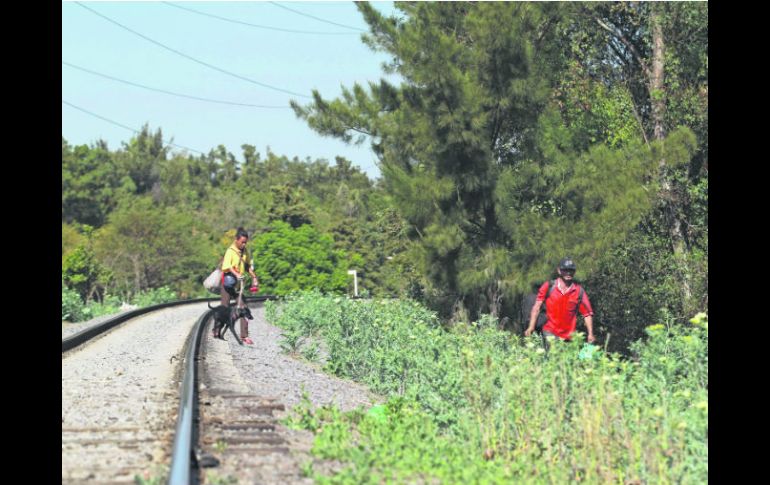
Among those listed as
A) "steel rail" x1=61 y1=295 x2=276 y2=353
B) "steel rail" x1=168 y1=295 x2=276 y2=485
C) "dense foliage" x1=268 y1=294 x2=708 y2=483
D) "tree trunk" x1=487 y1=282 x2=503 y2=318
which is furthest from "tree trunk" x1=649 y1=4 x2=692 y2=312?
"steel rail" x1=168 y1=295 x2=276 y2=485

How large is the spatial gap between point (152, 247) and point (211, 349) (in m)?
79.5

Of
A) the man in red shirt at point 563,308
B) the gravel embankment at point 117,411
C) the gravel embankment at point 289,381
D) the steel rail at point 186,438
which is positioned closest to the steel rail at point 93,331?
the gravel embankment at point 117,411

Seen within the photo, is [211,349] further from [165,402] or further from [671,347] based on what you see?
[671,347]

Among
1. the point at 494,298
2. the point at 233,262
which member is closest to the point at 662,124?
the point at 494,298

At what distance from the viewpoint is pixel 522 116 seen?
29406 mm

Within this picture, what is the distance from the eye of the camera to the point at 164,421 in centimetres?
922

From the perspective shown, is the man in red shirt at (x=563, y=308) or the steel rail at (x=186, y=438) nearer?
the steel rail at (x=186, y=438)

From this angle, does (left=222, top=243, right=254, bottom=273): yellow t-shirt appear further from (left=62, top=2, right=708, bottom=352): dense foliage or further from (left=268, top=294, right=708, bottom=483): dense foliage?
(left=62, top=2, right=708, bottom=352): dense foliage

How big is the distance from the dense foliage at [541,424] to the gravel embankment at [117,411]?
127cm

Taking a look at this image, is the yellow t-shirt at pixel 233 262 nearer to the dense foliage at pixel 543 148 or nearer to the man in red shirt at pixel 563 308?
the man in red shirt at pixel 563 308

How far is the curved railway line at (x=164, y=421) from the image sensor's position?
723 centimetres

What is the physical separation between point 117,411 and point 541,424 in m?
3.81

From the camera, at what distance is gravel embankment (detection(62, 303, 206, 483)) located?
7398 millimetres
